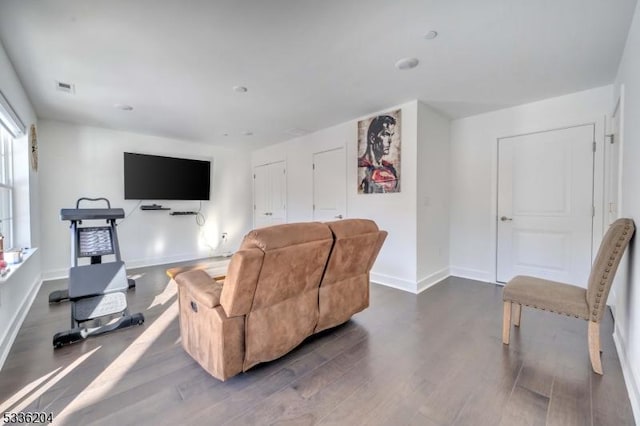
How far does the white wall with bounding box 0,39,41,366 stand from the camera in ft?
7.19

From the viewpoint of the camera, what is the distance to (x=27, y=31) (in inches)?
79.2

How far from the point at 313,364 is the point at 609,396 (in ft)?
5.70

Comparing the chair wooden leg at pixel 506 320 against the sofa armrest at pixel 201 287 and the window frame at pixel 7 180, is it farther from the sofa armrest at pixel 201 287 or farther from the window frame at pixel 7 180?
the window frame at pixel 7 180

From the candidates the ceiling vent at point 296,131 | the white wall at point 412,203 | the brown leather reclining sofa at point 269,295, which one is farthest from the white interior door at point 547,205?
the ceiling vent at point 296,131

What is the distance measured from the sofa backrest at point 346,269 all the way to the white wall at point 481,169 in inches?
87.5

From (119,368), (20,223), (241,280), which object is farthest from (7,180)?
(241,280)

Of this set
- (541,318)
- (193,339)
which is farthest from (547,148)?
(193,339)

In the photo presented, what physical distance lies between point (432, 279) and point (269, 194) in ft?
12.0

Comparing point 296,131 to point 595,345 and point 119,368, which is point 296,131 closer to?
point 119,368

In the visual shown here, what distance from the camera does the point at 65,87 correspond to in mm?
2943

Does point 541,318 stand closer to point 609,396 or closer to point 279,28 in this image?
point 609,396

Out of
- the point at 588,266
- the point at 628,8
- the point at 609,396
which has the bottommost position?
the point at 609,396

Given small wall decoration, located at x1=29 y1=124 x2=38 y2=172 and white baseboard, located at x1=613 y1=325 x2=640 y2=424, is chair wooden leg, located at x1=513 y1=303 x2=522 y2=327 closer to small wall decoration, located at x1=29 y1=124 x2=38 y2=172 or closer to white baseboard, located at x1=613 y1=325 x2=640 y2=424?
white baseboard, located at x1=613 y1=325 x2=640 y2=424

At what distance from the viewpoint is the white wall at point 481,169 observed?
3.29 meters
